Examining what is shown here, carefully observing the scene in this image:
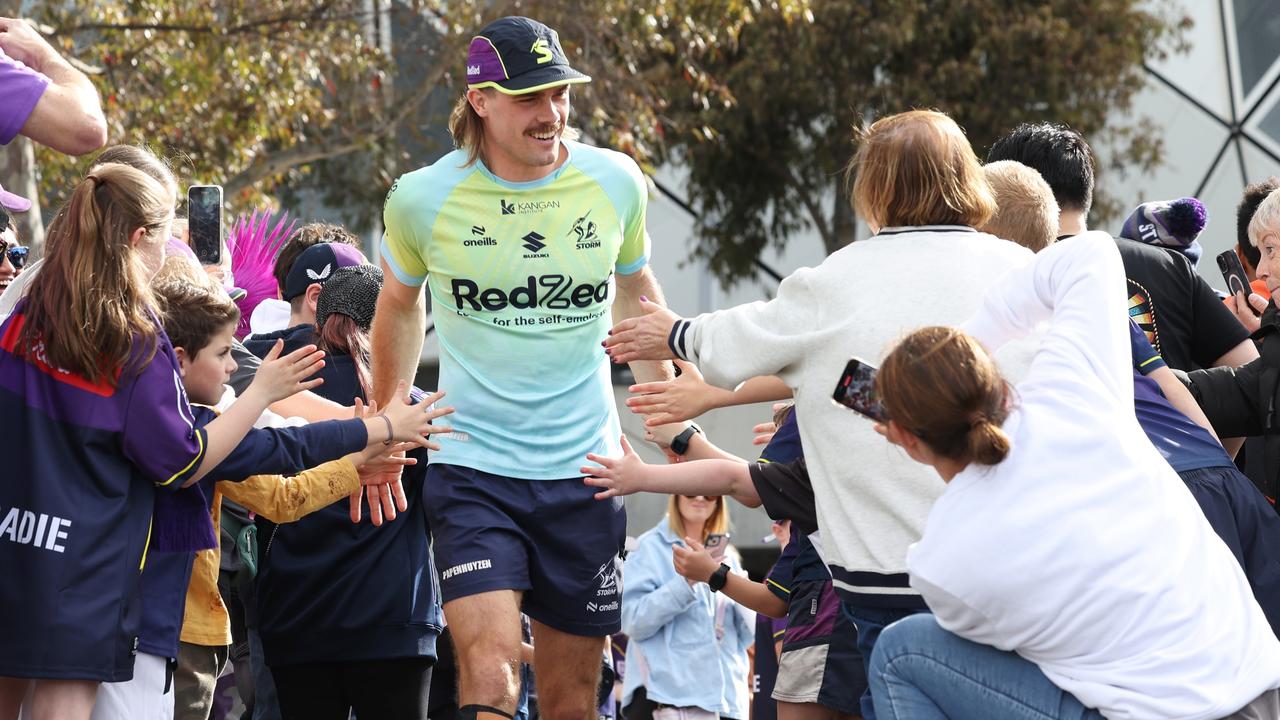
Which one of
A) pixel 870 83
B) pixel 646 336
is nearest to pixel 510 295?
pixel 646 336

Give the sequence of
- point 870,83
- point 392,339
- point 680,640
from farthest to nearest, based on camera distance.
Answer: point 870,83, point 680,640, point 392,339

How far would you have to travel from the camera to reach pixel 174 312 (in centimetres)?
500

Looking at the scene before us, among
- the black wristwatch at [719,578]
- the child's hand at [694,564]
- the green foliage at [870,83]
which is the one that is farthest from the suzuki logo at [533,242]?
the green foliage at [870,83]

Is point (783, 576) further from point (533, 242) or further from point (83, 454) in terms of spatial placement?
point (83, 454)

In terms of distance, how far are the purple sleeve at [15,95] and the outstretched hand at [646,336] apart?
5.76ft

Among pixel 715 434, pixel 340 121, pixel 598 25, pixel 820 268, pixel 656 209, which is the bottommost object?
pixel 715 434

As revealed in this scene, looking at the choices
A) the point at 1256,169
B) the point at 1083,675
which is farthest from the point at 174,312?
the point at 1256,169

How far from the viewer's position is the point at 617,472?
4969mm

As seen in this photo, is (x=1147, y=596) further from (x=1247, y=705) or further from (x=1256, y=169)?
(x=1256, y=169)

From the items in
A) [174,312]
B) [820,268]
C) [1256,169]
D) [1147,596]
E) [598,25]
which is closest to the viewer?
[1147,596]

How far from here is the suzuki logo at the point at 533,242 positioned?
530 centimetres

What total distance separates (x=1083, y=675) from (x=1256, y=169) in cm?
1664

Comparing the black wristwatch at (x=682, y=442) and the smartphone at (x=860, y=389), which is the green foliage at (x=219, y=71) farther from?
the smartphone at (x=860, y=389)

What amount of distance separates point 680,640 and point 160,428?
4.68m
